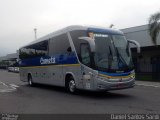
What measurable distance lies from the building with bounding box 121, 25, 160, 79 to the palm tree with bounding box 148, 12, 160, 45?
2203 mm

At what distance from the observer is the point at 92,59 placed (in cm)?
1367

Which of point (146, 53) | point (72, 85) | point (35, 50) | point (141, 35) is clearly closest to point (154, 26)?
point (141, 35)

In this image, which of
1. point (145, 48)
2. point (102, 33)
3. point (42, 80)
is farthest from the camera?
point (145, 48)

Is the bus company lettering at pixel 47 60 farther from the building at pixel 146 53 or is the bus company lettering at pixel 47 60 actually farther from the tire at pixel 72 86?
the building at pixel 146 53

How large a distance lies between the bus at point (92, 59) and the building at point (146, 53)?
12.7 meters

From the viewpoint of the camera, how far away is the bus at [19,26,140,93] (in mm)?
13562

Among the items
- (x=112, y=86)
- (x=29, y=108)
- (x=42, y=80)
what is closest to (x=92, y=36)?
(x=112, y=86)

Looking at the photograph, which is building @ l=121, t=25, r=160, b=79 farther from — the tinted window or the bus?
the bus

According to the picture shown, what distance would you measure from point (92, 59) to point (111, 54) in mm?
915

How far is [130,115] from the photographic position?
30.8ft

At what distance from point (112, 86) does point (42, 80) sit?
7.97 metres

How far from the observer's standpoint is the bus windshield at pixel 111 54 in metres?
13.7

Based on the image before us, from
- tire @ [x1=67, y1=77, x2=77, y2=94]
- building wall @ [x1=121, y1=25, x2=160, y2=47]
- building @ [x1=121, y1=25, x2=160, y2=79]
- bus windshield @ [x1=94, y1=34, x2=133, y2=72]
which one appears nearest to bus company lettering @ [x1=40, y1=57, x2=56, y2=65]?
tire @ [x1=67, y1=77, x2=77, y2=94]

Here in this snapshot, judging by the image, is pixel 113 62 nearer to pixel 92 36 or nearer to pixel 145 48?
pixel 92 36
